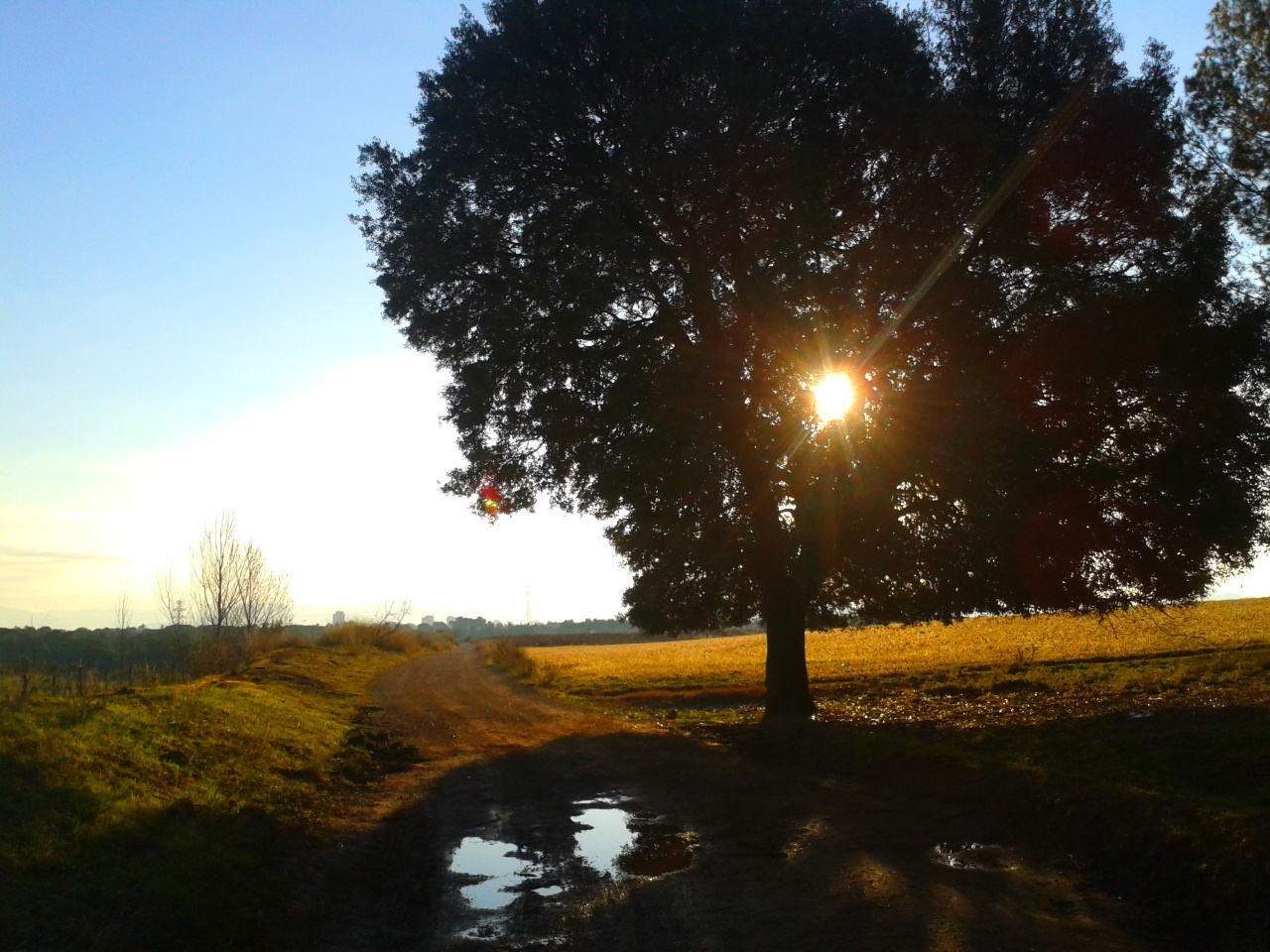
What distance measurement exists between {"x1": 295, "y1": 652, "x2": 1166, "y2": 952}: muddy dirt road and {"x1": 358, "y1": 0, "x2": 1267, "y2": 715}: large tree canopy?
432 cm

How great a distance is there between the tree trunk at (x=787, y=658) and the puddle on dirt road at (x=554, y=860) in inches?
309

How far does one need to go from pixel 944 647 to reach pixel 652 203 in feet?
96.7

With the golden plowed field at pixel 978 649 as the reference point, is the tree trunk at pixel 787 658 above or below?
above

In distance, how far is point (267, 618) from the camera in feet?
165

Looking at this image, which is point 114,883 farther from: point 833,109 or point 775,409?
point 833,109

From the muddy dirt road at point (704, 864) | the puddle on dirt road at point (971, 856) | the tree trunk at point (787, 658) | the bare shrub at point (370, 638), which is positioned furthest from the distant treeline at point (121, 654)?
the puddle on dirt road at point (971, 856)

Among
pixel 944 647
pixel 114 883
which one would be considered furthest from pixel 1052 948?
pixel 944 647

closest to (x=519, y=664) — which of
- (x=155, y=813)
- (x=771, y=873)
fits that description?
(x=155, y=813)

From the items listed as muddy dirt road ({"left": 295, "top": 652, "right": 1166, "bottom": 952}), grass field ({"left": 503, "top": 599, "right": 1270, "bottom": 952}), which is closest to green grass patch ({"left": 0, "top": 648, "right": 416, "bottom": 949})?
muddy dirt road ({"left": 295, "top": 652, "right": 1166, "bottom": 952})

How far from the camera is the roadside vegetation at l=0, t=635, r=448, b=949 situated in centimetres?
611

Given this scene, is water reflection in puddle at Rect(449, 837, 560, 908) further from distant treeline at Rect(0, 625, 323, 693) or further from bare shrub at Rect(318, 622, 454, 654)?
bare shrub at Rect(318, 622, 454, 654)

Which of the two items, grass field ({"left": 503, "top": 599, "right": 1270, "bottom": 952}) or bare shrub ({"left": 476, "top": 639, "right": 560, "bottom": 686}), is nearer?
grass field ({"left": 503, "top": 599, "right": 1270, "bottom": 952})

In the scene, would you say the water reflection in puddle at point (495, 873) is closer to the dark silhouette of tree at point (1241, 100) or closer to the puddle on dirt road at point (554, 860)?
the puddle on dirt road at point (554, 860)

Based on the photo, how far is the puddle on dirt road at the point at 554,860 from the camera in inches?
287
